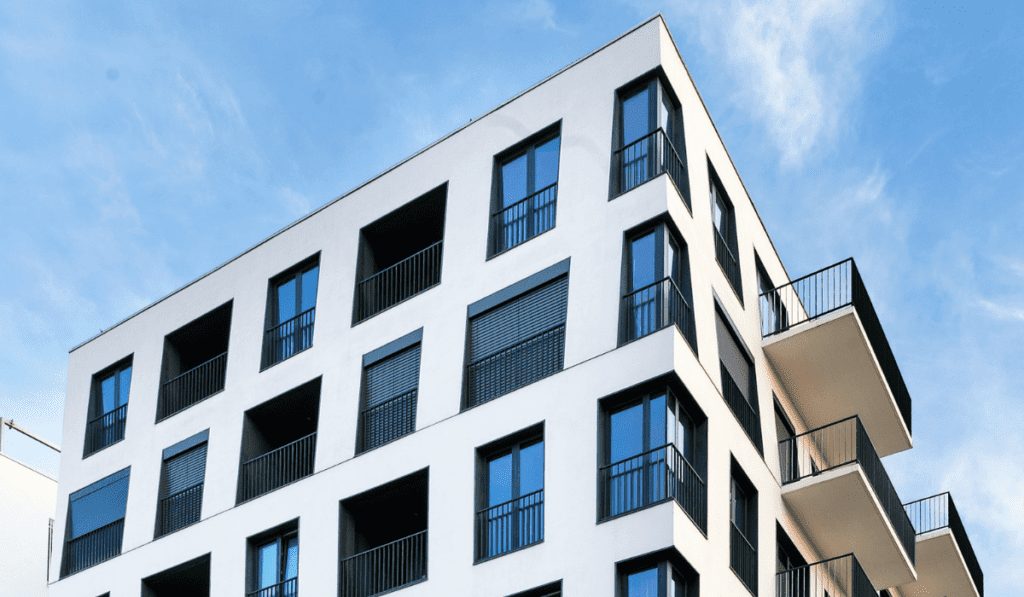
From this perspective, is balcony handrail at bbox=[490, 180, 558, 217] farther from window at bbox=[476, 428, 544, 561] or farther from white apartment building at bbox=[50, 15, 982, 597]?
window at bbox=[476, 428, 544, 561]

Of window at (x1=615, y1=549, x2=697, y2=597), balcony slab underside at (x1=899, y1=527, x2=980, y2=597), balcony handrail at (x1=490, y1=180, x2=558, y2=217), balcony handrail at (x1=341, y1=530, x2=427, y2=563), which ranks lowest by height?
window at (x1=615, y1=549, x2=697, y2=597)

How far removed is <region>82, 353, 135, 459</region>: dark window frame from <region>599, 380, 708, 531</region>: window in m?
14.0

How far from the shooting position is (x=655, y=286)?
2462 cm

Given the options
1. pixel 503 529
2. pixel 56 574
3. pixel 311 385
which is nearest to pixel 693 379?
pixel 503 529

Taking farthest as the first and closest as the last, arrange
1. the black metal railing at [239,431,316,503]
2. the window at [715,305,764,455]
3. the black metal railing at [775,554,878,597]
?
the black metal railing at [239,431,316,503]
the black metal railing at [775,554,878,597]
the window at [715,305,764,455]

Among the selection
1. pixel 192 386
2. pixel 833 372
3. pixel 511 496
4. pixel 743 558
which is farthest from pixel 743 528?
pixel 192 386

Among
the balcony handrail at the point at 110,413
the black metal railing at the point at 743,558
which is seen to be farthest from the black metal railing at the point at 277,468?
the black metal railing at the point at 743,558

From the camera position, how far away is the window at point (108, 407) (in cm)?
3344

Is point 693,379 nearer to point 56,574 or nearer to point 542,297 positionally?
point 542,297

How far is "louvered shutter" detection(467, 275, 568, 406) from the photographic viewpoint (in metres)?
25.5

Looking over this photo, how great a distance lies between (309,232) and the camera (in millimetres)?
31047

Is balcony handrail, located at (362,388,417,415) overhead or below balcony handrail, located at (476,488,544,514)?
overhead

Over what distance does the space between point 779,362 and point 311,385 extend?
969 cm

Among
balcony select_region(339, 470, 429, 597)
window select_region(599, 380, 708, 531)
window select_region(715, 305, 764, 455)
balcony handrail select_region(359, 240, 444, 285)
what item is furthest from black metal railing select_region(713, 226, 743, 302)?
balcony select_region(339, 470, 429, 597)
